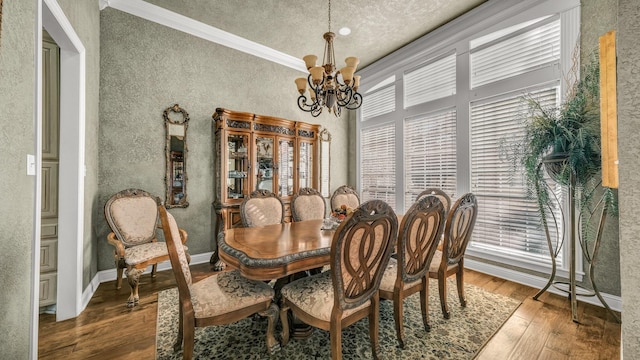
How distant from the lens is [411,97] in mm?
4078

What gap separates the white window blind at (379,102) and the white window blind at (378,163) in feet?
0.95

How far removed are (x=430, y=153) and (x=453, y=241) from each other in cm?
203

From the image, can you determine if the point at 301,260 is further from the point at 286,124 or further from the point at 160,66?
the point at 160,66

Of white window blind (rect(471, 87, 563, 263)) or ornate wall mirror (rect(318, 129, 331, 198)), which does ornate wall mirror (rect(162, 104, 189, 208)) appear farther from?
white window blind (rect(471, 87, 563, 263))

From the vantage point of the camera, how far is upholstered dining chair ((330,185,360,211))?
3354mm

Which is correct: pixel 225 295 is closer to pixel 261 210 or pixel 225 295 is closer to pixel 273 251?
pixel 273 251

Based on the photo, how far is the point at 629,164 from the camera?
2.76 feet

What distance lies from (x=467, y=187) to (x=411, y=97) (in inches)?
66.3

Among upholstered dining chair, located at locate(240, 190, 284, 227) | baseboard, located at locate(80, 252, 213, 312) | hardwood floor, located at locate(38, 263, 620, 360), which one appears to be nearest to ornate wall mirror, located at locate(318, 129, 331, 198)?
upholstered dining chair, located at locate(240, 190, 284, 227)

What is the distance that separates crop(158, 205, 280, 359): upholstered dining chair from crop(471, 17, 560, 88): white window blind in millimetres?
3486

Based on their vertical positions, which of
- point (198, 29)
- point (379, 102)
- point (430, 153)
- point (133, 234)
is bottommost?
point (133, 234)

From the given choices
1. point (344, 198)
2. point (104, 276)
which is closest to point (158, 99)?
point (104, 276)

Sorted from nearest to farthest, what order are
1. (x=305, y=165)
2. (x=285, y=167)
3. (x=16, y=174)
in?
(x=16, y=174) → (x=285, y=167) → (x=305, y=165)

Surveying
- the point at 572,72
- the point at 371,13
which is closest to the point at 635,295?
the point at 572,72
